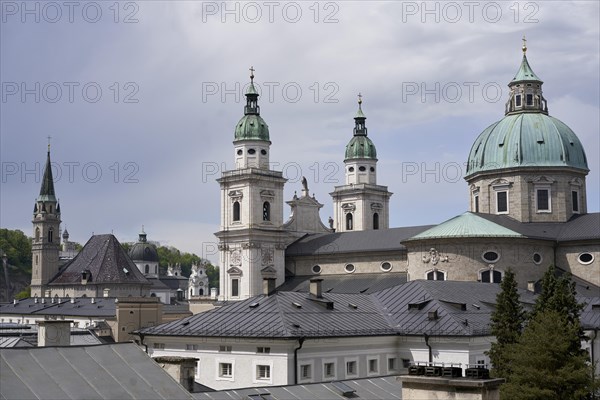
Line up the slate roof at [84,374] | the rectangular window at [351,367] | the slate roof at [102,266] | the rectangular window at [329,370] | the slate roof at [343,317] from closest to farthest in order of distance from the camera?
the slate roof at [84,374] < the rectangular window at [329,370] < the slate roof at [343,317] < the rectangular window at [351,367] < the slate roof at [102,266]

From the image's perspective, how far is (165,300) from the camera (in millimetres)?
160625

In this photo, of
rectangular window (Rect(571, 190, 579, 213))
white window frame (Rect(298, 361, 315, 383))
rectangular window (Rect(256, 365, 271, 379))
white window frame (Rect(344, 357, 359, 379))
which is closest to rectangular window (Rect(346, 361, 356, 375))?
white window frame (Rect(344, 357, 359, 379))

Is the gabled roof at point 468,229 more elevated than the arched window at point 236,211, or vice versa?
the arched window at point 236,211

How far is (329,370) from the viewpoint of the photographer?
38.7m

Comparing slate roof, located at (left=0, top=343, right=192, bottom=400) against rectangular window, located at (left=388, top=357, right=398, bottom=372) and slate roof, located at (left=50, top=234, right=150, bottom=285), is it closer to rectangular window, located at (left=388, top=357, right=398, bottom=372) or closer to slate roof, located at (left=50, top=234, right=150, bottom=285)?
rectangular window, located at (left=388, top=357, right=398, bottom=372)

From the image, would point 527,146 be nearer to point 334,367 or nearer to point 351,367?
point 351,367

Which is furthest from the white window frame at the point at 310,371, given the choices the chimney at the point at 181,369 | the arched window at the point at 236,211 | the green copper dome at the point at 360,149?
the green copper dome at the point at 360,149

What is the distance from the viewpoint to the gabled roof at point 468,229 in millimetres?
74438

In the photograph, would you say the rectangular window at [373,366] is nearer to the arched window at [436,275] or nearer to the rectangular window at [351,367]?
the rectangular window at [351,367]

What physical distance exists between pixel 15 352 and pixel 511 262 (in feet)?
199

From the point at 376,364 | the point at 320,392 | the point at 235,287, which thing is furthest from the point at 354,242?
the point at 320,392

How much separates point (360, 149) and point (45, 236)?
59276 millimetres

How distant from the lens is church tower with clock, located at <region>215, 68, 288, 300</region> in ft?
320

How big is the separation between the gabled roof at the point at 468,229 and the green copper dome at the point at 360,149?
43600mm
